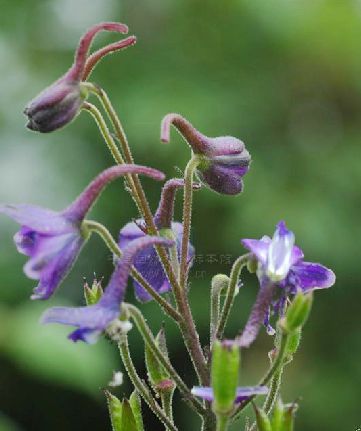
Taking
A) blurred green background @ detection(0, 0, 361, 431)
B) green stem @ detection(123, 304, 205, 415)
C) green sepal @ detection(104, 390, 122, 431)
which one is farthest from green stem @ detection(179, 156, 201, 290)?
blurred green background @ detection(0, 0, 361, 431)

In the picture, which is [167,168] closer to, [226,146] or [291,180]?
[291,180]

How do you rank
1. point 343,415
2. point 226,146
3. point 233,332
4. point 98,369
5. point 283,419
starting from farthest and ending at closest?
point 233,332
point 343,415
point 98,369
point 226,146
point 283,419

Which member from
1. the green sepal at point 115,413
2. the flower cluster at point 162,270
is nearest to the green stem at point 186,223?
the flower cluster at point 162,270

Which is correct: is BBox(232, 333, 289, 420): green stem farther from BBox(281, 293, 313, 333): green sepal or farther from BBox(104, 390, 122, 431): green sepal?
BBox(104, 390, 122, 431): green sepal

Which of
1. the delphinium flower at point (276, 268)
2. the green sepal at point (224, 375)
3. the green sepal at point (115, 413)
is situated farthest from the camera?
the green sepal at point (115, 413)

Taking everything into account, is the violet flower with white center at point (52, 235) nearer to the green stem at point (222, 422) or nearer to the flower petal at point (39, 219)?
the flower petal at point (39, 219)

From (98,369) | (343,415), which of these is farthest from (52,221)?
(343,415)
